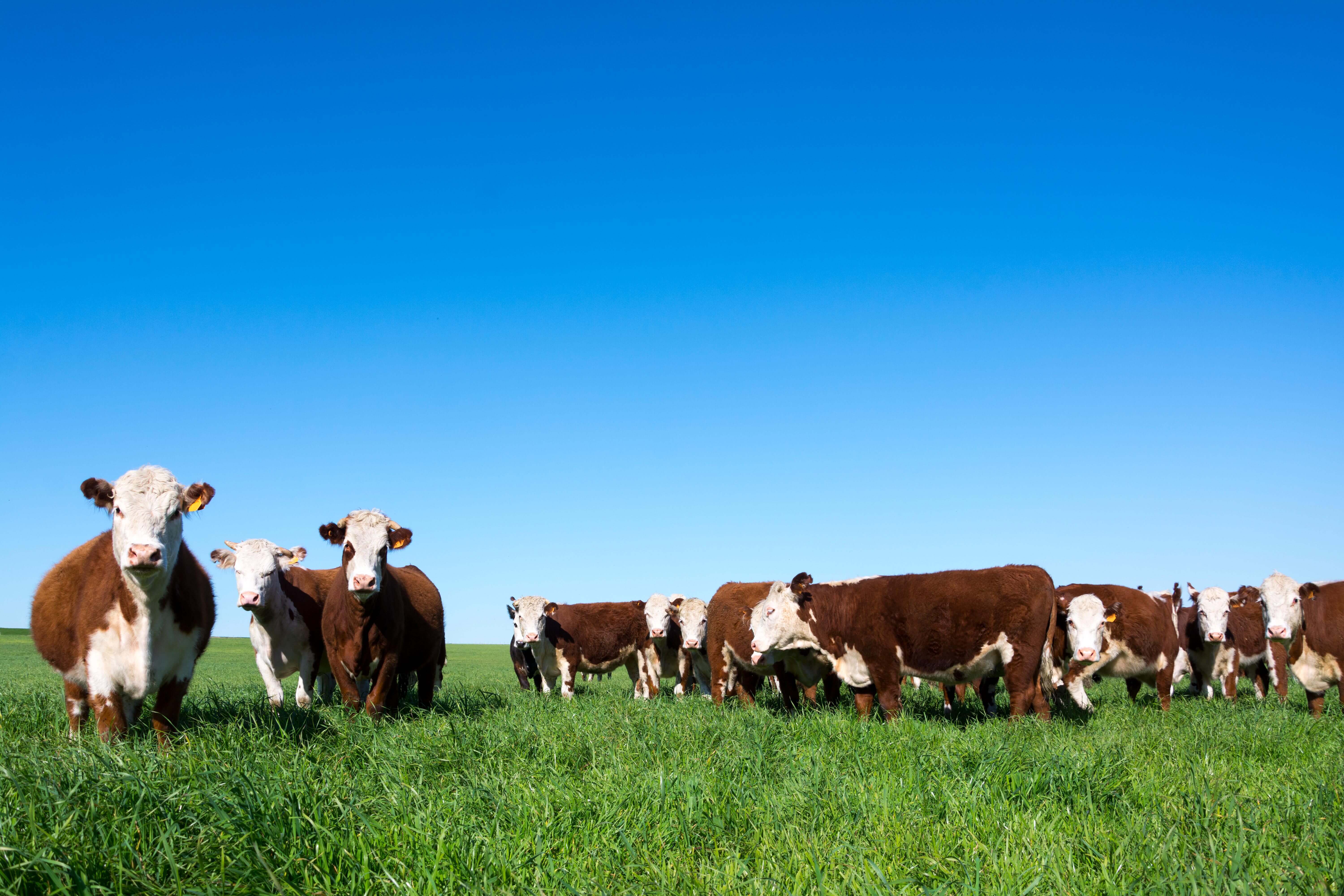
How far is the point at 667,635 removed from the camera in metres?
18.7

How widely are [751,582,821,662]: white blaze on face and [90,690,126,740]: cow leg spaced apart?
24.0ft

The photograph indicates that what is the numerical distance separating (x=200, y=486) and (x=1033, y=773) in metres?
6.47

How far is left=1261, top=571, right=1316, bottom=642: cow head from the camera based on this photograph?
13.4 meters

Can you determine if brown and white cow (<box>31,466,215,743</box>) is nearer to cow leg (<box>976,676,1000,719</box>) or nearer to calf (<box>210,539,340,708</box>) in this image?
calf (<box>210,539,340,708</box>)

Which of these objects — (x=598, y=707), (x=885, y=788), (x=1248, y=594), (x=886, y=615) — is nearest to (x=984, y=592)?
(x=886, y=615)

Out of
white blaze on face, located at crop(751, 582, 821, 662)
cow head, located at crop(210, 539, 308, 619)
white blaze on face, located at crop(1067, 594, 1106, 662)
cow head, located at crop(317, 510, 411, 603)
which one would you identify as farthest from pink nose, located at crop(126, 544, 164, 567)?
white blaze on face, located at crop(1067, 594, 1106, 662)

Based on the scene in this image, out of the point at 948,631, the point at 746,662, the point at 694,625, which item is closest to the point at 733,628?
the point at 746,662

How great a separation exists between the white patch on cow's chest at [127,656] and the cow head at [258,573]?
3.60 m

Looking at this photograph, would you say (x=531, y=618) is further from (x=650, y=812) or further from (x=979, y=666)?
(x=650, y=812)

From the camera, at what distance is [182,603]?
6945 mm

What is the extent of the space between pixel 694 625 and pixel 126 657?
10860 mm

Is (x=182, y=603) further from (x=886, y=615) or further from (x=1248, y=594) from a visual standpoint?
(x=1248, y=594)

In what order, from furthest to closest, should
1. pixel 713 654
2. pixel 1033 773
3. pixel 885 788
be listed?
pixel 713 654 < pixel 1033 773 < pixel 885 788

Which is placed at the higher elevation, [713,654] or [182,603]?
[182,603]
